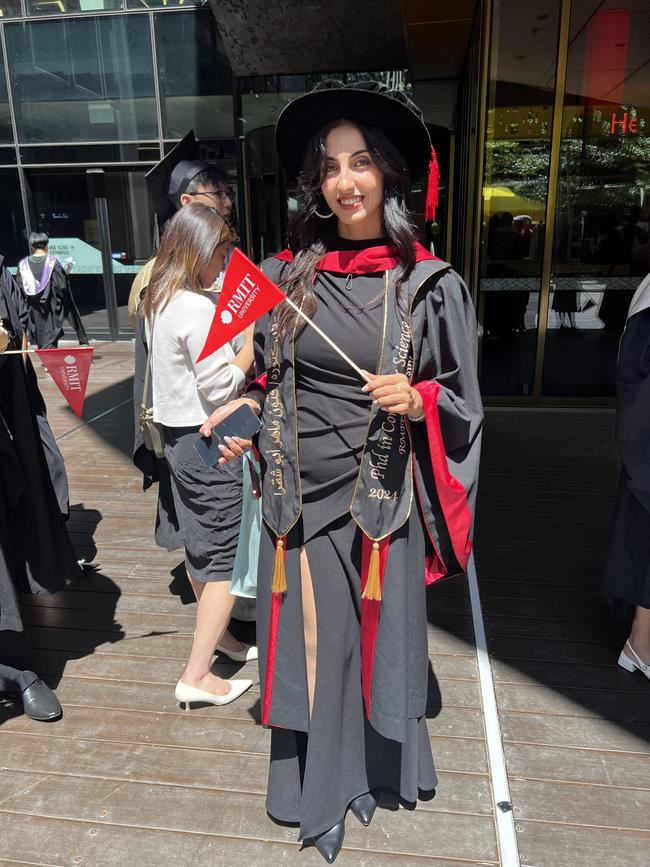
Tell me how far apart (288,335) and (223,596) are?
115cm

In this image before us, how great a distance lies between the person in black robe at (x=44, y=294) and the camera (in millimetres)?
8766

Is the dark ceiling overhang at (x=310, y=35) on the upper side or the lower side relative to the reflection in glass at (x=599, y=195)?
upper

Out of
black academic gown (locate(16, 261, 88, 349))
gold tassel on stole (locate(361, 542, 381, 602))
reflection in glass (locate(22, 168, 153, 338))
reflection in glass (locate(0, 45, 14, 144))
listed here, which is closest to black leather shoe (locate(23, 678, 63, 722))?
gold tassel on stole (locate(361, 542, 381, 602))

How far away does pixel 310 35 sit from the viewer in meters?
7.08

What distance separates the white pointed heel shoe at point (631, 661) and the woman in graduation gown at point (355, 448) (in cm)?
117

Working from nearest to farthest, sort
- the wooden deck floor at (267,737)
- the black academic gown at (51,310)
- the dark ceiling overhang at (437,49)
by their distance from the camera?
the wooden deck floor at (267,737), the dark ceiling overhang at (437,49), the black academic gown at (51,310)

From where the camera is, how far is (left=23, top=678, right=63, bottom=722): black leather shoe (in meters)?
2.54

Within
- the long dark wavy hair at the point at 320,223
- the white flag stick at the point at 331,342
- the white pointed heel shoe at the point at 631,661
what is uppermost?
the long dark wavy hair at the point at 320,223

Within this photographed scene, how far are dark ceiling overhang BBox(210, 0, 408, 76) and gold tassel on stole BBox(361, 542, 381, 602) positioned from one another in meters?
5.94

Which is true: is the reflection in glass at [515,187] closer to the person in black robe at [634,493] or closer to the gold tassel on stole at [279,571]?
the person in black robe at [634,493]

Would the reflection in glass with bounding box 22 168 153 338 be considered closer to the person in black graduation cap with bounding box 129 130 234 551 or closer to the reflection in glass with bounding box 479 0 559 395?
the reflection in glass with bounding box 479 0 559 395

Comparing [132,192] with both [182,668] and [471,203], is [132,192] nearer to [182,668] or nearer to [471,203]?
[471,203]

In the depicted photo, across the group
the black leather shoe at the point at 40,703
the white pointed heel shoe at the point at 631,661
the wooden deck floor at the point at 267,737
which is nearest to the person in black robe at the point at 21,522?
the black leather shoe at the point at 40,703

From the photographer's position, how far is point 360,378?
1780 mm
